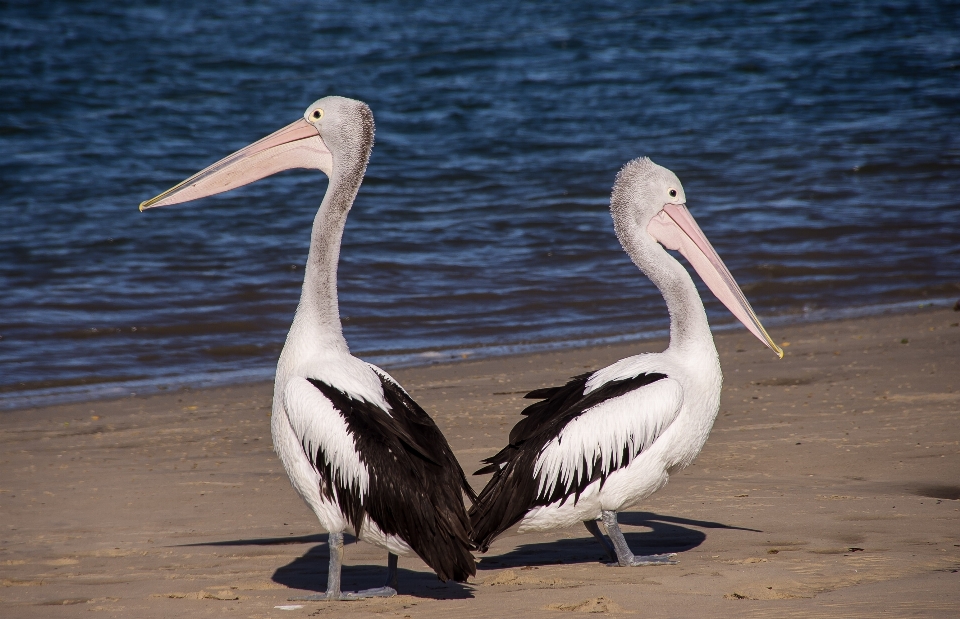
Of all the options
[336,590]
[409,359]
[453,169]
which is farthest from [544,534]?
[453,169]

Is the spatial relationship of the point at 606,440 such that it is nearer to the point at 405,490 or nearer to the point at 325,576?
the point at 405,490

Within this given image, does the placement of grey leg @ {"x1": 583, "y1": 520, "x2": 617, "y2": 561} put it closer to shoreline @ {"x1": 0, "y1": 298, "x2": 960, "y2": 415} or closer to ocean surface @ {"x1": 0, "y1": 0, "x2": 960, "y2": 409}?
shoreline @ {"x1": 0, "y1": 298, "x2": 960, "y2": 415}

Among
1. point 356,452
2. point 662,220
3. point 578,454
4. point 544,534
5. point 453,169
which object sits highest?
→ point 662,220

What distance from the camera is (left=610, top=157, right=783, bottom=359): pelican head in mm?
4766

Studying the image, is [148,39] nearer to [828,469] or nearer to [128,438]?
[128,438]

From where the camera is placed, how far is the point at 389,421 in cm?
Answer: 388

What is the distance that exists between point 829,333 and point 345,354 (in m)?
4.80

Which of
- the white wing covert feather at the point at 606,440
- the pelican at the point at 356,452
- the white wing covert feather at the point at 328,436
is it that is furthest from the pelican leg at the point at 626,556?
the white wing covert feather at the point at 328,436

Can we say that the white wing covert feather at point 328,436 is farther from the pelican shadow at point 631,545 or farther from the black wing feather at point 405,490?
the pelican shadow at point 631,545

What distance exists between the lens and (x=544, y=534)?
16.1ft

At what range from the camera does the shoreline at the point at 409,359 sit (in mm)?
7039

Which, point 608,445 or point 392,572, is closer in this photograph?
point 392,572

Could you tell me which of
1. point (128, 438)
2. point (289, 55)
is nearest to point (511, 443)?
point (128, 438)

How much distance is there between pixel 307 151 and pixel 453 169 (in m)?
10.9
